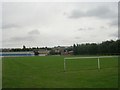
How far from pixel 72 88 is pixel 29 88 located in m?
1.91

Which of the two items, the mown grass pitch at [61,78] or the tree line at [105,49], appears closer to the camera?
the mown grass pitch at [61,78]

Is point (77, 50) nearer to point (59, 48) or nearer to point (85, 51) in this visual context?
point (85, 51)

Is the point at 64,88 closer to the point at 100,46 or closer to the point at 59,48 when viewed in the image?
the point at 100,46

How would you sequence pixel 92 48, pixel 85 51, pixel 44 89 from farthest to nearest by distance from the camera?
pixel 85 51 < pixel 92 48 < pixel 44 89

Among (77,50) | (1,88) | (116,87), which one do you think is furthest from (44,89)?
(77,50)

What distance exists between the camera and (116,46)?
80.1 metres

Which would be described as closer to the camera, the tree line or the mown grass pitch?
the mown grass pitch

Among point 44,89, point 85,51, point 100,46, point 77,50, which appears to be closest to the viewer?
point 44,89

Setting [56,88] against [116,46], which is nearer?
[56,88]

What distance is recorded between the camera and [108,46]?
3403 inches

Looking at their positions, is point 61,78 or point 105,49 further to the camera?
point 105,49

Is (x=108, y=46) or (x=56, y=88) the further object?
(x=108, y=46)

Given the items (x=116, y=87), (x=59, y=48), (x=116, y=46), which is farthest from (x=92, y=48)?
(x=116, y=87)

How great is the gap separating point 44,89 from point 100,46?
275 feet
